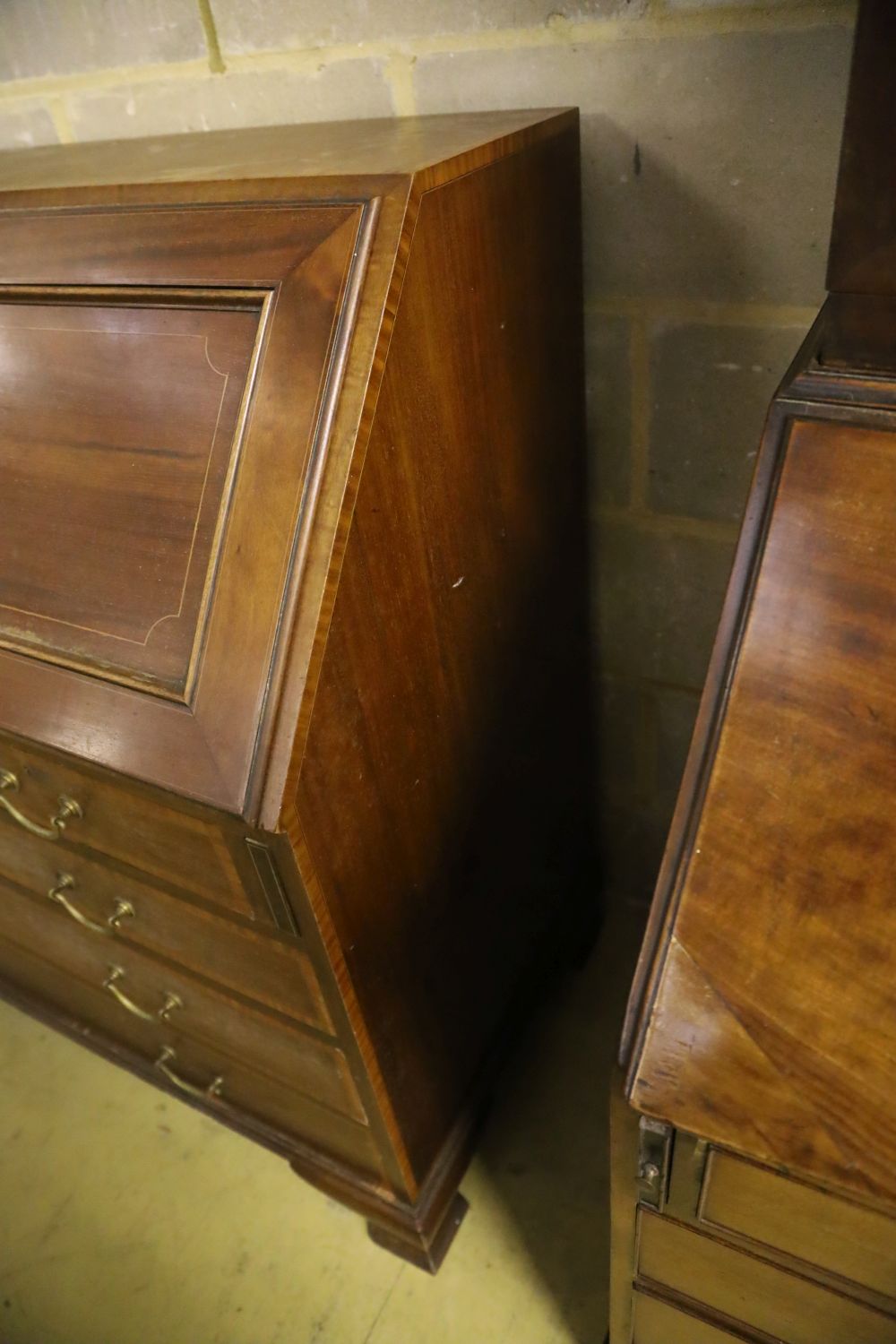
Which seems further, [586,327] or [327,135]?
[586,327]

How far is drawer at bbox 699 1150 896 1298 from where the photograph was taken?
576 mm

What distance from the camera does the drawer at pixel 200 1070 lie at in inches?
43.6

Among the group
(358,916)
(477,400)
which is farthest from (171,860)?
(477,400)

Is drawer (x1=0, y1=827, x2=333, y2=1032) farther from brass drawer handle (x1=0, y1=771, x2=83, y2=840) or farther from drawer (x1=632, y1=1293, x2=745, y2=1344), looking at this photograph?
drawer (x1=632, y1=1293, x2=745, y2=1344)

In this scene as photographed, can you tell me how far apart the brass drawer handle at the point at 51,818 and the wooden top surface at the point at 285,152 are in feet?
1.87

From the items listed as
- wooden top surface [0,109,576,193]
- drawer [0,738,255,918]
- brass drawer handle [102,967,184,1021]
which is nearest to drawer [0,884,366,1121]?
brass drawer handle [102,967,184,1021]

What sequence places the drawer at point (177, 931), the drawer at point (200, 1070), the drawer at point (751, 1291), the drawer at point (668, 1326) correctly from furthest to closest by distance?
the drawer at point (200, 1070) → the drawer at point (177, 931) → the drawer at point (668, 1326) → the drawer at point (751, 1291)

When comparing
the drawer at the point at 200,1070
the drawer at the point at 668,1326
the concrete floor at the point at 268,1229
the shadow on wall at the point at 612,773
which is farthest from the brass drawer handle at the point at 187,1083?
the drawer at the point at 668,1326

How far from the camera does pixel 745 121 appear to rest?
0.85m

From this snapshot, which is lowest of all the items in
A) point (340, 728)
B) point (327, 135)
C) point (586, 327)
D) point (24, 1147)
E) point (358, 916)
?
point (24, 1147)

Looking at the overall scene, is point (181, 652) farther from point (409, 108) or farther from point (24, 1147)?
point (24, 1147)

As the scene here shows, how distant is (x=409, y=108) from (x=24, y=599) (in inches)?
27.6

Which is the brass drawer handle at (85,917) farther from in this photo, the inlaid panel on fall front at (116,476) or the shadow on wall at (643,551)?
the shadow on wall at (643,551)

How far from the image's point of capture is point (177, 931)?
→ 0.97 meters
